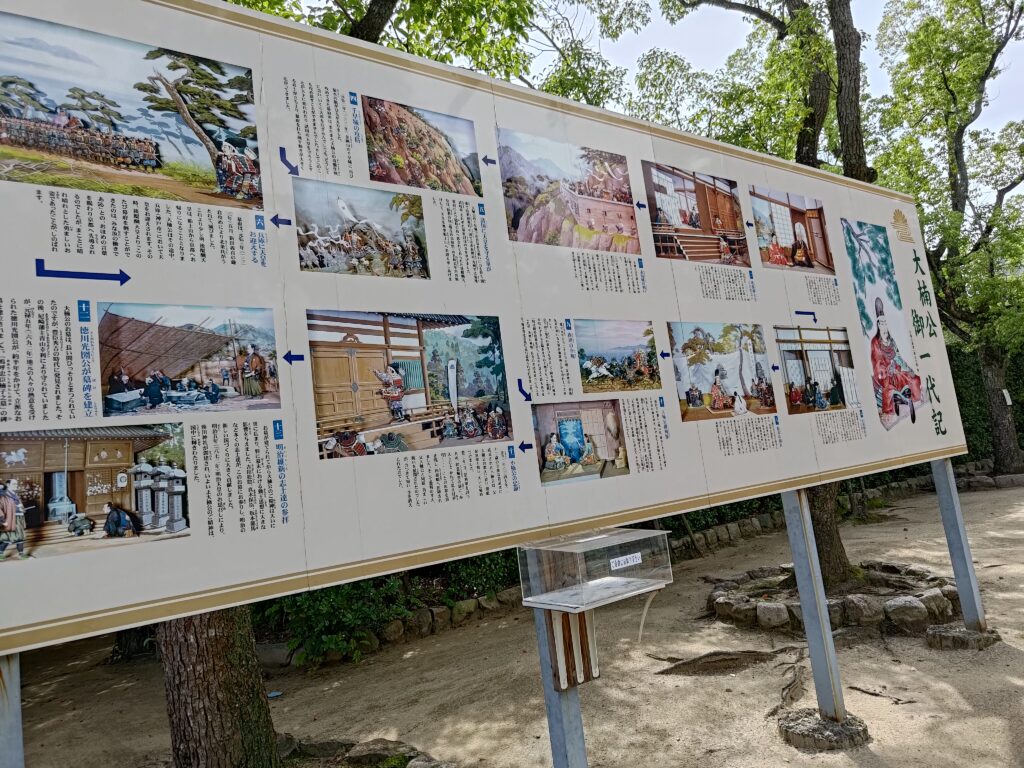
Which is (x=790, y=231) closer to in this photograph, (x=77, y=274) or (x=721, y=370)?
(x=721, y=370)

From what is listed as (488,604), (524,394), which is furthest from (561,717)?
(488,604)

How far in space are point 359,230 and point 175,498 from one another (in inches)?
41.0

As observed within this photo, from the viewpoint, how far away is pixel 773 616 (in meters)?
5.75

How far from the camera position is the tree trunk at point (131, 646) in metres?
7.70

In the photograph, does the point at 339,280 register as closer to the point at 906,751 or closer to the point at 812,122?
the point at 906,751

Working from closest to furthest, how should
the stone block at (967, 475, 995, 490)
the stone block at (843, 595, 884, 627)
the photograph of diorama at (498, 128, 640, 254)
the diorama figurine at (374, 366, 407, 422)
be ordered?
the diorama figurine at (374, 366, 407, 422) < the photograph of diorama at (498, 128, 640, 254) < the stone block at (843, 595, 884, 627) < the stone block at (967, 475, 995, 490)

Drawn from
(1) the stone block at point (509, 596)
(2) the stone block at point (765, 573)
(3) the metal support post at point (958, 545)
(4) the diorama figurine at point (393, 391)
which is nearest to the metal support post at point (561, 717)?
(4) the diorama figurine at point (393, 391)

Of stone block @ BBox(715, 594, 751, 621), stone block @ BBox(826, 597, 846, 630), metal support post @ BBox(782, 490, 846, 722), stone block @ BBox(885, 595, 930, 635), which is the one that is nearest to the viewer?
metal support post @ BBox(782, 490, 846, 722)

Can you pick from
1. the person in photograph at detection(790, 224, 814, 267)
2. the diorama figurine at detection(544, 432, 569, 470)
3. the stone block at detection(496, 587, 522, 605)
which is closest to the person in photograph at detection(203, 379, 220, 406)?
the diorama figurine at detection(544, 432, 569, 470)

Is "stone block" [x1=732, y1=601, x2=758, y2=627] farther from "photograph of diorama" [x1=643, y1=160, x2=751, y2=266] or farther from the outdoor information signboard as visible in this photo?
"photograph of diorama" [x1=643, y1=160, x2=751, y2=266]

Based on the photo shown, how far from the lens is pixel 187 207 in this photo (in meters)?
1.99

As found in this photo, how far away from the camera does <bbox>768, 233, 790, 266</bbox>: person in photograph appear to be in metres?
3.87

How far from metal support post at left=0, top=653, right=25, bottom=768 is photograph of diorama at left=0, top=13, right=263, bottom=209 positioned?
3.98 ft

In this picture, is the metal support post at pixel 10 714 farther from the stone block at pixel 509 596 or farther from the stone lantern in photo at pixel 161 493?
the stone block at pixel 509 596
